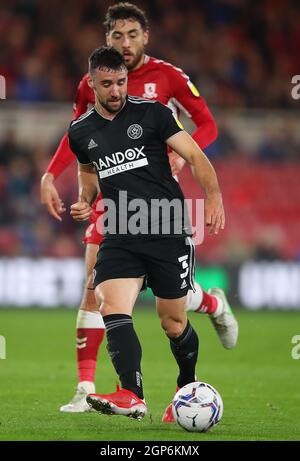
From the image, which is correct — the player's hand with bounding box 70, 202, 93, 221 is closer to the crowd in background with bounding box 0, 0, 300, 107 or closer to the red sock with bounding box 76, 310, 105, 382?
A: the red sock with bounding box 76, 310, 105, 382

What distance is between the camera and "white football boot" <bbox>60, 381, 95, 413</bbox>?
22.5 ft

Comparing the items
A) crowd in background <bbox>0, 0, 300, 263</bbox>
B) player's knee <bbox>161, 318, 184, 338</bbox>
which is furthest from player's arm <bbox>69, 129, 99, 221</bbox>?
crowd in background <bbox>0, 0, 300, 263</bbox>

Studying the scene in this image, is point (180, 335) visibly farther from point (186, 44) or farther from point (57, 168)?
point (186, 44)

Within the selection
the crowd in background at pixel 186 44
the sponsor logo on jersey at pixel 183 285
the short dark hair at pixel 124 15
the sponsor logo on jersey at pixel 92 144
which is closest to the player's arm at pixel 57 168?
the short dark hair at pixel 124 15

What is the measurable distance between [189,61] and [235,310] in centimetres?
591

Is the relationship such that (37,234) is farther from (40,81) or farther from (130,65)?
(130,65)

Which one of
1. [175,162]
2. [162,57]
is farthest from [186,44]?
[175,162]

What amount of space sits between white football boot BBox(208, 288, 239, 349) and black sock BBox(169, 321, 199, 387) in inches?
55.2

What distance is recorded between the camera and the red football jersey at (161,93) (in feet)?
23.7

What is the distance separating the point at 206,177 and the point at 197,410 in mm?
1327

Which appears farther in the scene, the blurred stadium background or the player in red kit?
the blurred stadium background

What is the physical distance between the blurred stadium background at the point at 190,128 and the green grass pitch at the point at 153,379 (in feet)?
2.08

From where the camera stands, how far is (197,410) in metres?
5.80

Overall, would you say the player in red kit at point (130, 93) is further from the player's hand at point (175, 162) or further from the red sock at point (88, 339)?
the player's hand at point (175, 162)
